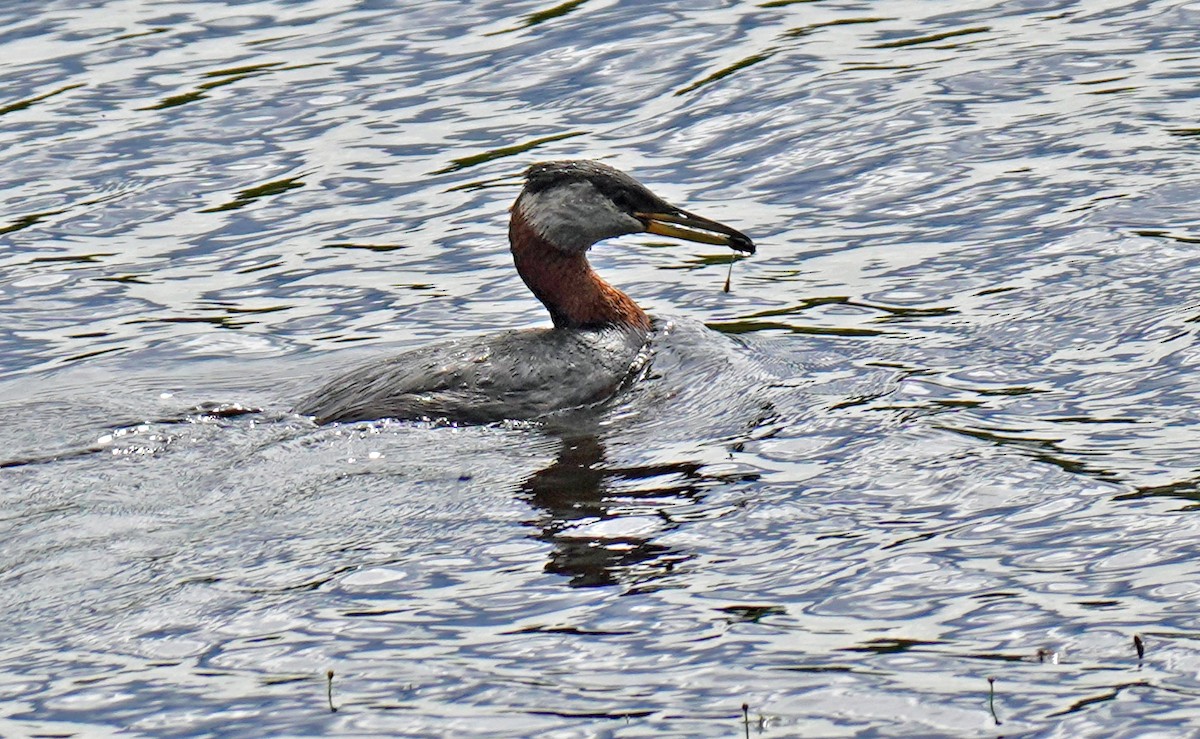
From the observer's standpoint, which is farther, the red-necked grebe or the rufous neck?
the rufous neck

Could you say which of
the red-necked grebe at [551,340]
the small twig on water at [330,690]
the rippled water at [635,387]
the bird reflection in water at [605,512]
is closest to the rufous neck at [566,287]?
the red-necked grebe at [551,340]

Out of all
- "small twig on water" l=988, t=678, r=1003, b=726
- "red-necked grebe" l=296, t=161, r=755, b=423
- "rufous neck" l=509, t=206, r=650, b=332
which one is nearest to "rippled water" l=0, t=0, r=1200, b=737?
"small twig on water" l=988, t=678, r=1003, b=726

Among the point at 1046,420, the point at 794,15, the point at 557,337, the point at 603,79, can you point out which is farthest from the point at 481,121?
the point at 1046,420

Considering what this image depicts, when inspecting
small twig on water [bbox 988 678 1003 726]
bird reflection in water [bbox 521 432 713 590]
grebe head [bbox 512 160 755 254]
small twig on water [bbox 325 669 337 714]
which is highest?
grebe head [bbox 512 160 755 254]

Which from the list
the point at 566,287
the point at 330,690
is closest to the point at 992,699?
the point at 330,690

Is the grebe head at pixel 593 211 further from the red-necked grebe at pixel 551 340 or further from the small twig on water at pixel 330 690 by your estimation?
the small twig on water at pixel 330 690

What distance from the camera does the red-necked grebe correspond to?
9398 millimetres

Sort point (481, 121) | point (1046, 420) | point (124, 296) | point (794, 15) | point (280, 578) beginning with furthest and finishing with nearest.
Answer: point (794, 15)
point (481, 121)
point (124, 296)
point (1046, 420)
point (280, 578)

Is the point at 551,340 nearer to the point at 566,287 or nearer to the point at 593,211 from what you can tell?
the point at 566,287

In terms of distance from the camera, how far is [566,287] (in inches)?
412

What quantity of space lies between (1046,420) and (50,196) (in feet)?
24.2

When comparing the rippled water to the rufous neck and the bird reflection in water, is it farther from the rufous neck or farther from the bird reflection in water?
the rufous neck

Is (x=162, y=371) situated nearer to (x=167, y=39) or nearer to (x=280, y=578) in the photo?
(x=280, y=578)

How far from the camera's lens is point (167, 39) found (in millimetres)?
15398
